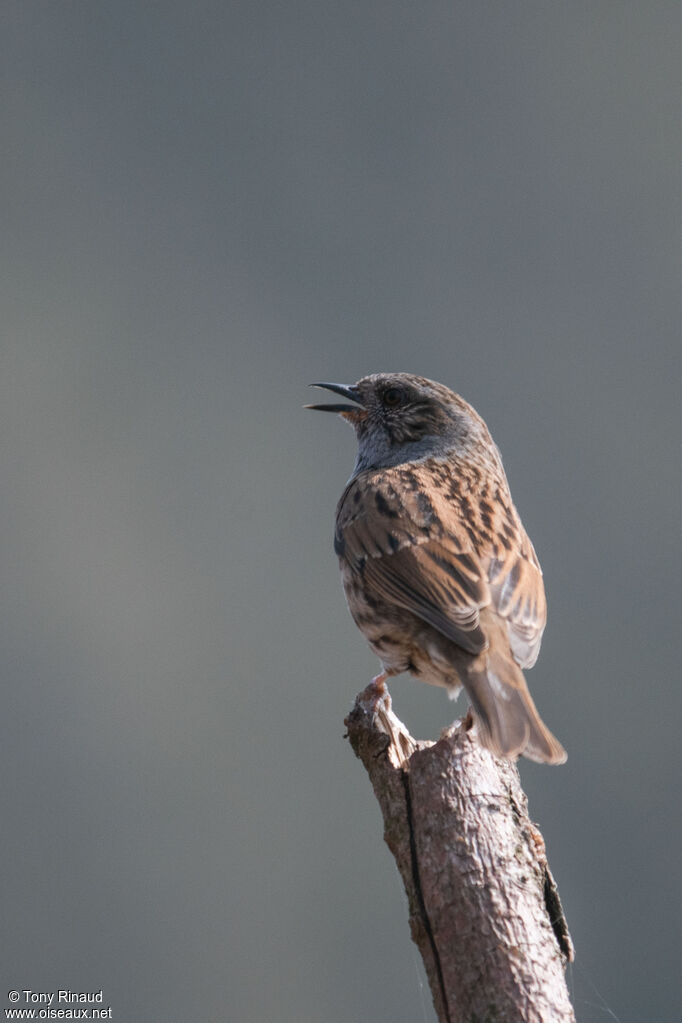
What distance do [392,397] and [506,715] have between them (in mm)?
1978

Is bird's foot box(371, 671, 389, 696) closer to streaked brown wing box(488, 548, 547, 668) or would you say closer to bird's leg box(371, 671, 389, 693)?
bird's leg box(371, 671, 389, 693)

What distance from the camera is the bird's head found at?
430cm

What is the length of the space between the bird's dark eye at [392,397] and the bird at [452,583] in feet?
0.90

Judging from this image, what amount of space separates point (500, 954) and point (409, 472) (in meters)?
1.96

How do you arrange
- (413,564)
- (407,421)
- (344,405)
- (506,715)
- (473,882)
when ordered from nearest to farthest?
1. (473,882)
2. (506,715)
3. (413,564)
4. (407,421)
5. (344,405)

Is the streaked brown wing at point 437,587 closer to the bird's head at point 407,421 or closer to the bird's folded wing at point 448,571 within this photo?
the bird's folded wing at point 448,571

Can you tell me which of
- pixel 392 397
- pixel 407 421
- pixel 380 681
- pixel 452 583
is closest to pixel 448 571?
pixel 452 583

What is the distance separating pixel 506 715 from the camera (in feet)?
9.20

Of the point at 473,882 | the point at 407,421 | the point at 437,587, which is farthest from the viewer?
the point at 407,421

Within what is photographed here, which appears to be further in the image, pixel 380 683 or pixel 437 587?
pixel 380 683

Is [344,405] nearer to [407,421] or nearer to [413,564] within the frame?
[407,421]

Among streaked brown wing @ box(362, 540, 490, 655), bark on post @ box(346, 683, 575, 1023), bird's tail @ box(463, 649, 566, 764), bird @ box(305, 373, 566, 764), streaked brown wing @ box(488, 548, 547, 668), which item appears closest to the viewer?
bark on post @ box(346, 683, 575, 1023)

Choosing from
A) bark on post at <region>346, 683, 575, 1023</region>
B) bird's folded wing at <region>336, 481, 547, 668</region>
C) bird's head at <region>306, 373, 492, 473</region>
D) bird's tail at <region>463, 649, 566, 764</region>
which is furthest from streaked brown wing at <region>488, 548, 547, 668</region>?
bird's head at <region>306, 373, 492, 473</region>

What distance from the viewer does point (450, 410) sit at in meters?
4.38
